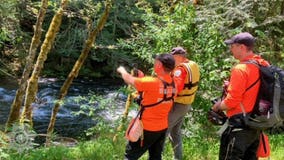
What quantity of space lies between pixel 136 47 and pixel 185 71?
169 inches

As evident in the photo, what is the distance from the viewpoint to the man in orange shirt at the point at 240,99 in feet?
15.0

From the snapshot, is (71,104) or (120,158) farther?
(71,104)

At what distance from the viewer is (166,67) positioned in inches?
200

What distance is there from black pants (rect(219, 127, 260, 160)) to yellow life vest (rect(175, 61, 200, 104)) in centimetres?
138

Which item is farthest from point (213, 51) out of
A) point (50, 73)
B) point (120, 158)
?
point (50, 73)

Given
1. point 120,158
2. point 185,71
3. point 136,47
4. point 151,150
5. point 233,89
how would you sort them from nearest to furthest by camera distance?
point 233,89, point 151,150, point 185,71, point 120,158, point 136,47

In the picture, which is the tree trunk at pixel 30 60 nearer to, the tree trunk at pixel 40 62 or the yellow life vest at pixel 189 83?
the tree trunk at pixel 40 62

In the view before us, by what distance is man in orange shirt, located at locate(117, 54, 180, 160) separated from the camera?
4.99 metres

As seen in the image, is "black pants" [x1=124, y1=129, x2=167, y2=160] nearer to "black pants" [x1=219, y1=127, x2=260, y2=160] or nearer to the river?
"black pants" [x1=219, y1=127, x2=260, y2=160]

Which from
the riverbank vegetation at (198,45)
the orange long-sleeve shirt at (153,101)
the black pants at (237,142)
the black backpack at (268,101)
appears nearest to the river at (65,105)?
the riverbank vegetation at (198,45)

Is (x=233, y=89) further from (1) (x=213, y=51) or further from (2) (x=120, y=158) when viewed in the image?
(1) (x=213, y=51)

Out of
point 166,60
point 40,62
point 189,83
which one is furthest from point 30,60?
point 166,60

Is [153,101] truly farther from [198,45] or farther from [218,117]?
[198,45]

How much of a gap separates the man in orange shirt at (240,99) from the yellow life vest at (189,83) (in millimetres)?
1247
